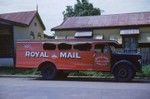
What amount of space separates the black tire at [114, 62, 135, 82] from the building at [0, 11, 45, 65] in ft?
46.3

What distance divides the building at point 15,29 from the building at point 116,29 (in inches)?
124

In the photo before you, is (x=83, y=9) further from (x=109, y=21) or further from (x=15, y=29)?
(x=15, y=29)

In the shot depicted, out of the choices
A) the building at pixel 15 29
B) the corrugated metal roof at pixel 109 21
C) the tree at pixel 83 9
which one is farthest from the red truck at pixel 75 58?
the tree at pixel 83 9

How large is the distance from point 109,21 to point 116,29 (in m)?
1.68

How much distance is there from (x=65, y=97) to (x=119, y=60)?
694 centimetres

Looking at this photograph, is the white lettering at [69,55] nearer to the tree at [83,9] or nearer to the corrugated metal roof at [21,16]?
the corrugated metal roof at [21,16]

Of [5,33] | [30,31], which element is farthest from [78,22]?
[5,33]

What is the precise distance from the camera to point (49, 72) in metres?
18.9

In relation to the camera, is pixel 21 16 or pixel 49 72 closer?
pixel 49 72

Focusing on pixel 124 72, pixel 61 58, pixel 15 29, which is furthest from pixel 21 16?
pixel 124 72

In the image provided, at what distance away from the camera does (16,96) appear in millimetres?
11836

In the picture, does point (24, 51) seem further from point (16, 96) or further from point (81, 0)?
point (81, 0)

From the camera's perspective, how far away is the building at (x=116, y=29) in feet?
102

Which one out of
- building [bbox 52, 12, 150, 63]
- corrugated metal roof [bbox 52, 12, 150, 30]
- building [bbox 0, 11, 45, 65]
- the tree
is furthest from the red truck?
the tree
